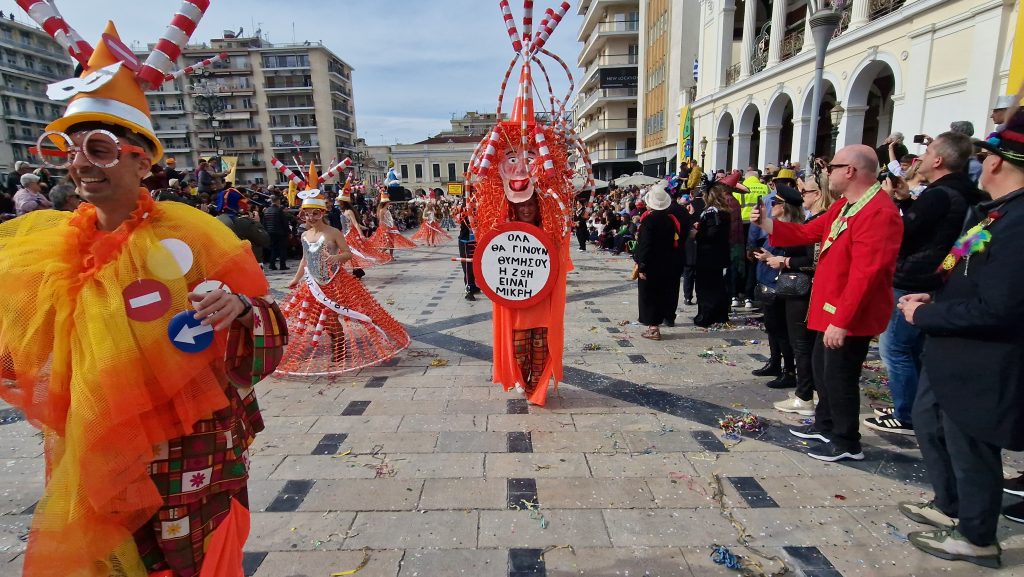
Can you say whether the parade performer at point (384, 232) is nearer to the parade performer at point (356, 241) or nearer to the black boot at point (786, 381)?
the parade performer at point (356, 241)

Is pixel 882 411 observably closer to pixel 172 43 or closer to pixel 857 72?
pixel 172 43

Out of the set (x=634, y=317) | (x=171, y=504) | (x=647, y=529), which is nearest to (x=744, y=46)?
(x=634, y=317)

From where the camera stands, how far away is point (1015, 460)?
3.23 m

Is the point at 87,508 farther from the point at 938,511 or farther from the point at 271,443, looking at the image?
the point at 938,511

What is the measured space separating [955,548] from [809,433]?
49.1 inches

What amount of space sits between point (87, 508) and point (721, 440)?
3.49 metres

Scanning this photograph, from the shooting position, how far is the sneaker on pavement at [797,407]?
12.9 feet

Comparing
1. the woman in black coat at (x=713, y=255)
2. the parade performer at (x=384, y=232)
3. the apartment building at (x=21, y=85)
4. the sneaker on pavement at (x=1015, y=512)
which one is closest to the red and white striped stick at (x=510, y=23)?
the woman in black coat at (x=713, y=255)

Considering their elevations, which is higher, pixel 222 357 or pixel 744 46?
pixel 744 46

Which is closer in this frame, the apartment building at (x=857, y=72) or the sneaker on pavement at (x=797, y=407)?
the sneaker on pavement at (x=797, y=407)

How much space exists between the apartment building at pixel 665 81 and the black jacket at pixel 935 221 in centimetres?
2473

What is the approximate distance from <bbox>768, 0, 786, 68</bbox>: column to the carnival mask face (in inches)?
701

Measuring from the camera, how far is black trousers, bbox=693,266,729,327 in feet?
21.4

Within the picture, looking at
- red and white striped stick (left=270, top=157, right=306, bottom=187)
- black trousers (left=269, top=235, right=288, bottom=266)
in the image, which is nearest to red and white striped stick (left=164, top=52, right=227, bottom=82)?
red and white striped stick (left=270, top=157, right=306, bottom=187)
